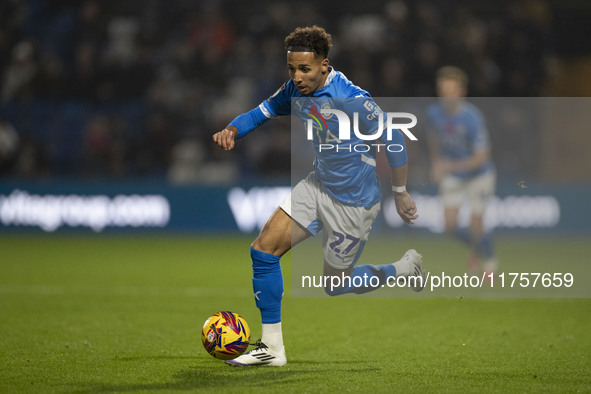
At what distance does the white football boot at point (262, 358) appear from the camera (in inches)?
207

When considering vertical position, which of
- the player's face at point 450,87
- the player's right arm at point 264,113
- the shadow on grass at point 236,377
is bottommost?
the shadow on grass at point 236,377

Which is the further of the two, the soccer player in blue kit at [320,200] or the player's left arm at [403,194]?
the player's left arm at [403,194]

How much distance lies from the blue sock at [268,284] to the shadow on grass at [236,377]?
0.35m

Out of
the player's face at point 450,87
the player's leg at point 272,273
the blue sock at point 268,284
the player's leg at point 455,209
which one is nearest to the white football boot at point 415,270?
the player's leg at point 272,273

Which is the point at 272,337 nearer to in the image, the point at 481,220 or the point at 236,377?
the point at 236,377

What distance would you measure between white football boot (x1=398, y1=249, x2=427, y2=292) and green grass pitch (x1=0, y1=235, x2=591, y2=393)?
1.54 ft

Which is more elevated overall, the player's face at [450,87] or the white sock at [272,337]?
the player's face at [450,87]

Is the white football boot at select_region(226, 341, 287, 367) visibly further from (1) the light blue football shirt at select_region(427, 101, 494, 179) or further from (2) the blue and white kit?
(1) the light blue football shirt at select_region(427, 101, 494, 179)

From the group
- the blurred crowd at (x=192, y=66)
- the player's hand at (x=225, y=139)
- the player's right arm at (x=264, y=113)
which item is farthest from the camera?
the blurred crowd at (x=192, y=66)

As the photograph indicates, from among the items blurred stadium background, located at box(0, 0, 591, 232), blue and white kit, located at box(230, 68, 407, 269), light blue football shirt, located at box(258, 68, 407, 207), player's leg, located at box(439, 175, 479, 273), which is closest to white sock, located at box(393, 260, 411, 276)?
blue and white kit, located at box(230, 68, 407, 269)

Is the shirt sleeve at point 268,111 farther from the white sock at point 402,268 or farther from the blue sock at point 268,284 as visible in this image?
the white sock at point 402,268

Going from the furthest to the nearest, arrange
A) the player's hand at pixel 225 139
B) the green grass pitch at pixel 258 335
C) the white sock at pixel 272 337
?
the white sock at pixel 272 337, the player's hand at pixel 225 139, the green grass pitch at pixel 258 335

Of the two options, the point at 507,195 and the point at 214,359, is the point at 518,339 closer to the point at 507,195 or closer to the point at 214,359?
the point at 214,359

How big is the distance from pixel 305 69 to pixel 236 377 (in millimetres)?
1861
